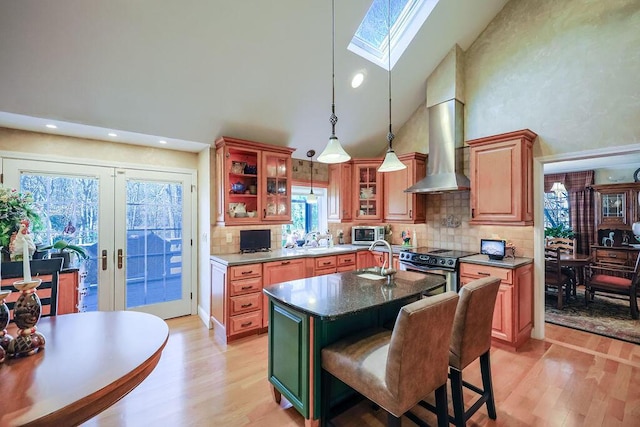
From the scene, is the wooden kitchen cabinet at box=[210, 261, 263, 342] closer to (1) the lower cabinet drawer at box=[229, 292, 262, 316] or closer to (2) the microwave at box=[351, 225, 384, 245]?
(1) the lower cabinet drawer at box=[229, 292, 262, 316]

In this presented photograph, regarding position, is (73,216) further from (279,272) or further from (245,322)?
(279,272)

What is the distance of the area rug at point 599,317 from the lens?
3416mm

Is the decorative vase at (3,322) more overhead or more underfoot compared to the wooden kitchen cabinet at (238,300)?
more overhead

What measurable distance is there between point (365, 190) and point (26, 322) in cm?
418

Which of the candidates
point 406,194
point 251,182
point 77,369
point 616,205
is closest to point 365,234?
point 406,194

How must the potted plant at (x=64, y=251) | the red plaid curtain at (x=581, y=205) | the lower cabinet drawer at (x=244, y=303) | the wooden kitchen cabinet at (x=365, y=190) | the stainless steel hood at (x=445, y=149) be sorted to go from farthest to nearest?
the red plaid curtain at (x=581, y=205), the wooden kitchen cabinet at (x=365, y=190), the stainless steel hood at (x=445, y=149), the lower cabinet drawer at (x=244, y=303), the potted plant at (x=64, y=251)

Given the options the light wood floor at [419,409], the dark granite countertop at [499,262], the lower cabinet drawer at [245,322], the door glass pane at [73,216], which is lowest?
the light wood floor at [419,409]

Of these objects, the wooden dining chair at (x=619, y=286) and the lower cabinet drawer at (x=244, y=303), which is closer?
the lower cabinet drawer at (x=244, y=303)

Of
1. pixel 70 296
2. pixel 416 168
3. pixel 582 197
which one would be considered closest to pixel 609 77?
pixel 416 168

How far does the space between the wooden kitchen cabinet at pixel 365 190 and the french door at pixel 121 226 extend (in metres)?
2.56

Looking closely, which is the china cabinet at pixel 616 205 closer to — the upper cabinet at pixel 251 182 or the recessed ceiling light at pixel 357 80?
the recessed ceiling light at pixel 357 80

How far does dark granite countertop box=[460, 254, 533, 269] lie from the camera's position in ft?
9.94

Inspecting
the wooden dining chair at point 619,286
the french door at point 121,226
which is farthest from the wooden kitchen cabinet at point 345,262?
the wooden dining chair at point 619,286

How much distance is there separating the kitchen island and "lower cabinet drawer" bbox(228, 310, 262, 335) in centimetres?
121
